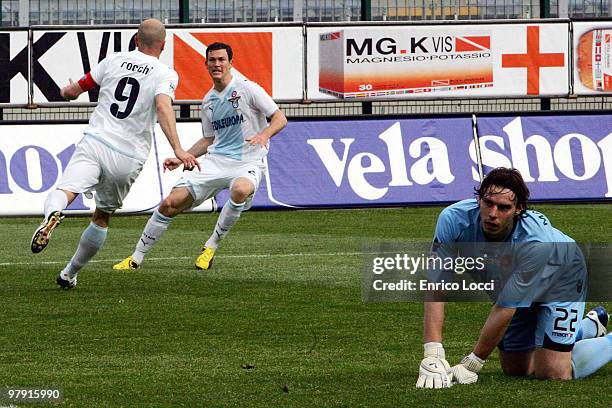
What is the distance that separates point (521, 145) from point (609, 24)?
405 cm

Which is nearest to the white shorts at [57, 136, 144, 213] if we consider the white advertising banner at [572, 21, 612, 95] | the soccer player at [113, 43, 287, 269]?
the soccer player at [113, 43, 287, 269]

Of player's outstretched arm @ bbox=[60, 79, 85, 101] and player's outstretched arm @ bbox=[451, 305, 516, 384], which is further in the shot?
player's outstretched arm @ bbox=[60, 79, 85, 101]

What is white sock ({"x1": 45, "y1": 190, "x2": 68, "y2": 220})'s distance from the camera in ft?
34.9

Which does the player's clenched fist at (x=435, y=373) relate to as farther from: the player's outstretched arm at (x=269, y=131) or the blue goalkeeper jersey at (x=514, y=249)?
the player's outstretched arm at (x=269, y=131)

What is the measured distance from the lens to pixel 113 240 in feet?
53.5

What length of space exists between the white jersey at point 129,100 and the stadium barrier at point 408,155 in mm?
6917

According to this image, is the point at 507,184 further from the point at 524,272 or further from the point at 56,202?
the point at 56,202

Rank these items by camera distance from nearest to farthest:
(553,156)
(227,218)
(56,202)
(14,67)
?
(56,202) → (227,218) → (553,156) → (14,67)

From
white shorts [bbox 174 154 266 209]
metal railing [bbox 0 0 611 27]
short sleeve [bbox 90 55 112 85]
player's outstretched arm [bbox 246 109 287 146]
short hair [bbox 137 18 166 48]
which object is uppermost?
metal railing [bbox 0 0 611 27]

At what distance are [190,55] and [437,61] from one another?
377 cm

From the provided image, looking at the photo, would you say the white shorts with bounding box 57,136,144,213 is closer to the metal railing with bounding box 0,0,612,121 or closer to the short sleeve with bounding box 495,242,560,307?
the short sleeve with bounding box 495,242,560,307

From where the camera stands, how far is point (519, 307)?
723 cm

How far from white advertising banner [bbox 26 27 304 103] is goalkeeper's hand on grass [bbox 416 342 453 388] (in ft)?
49.4

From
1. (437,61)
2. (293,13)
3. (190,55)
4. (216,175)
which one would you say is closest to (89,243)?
(216,175)
